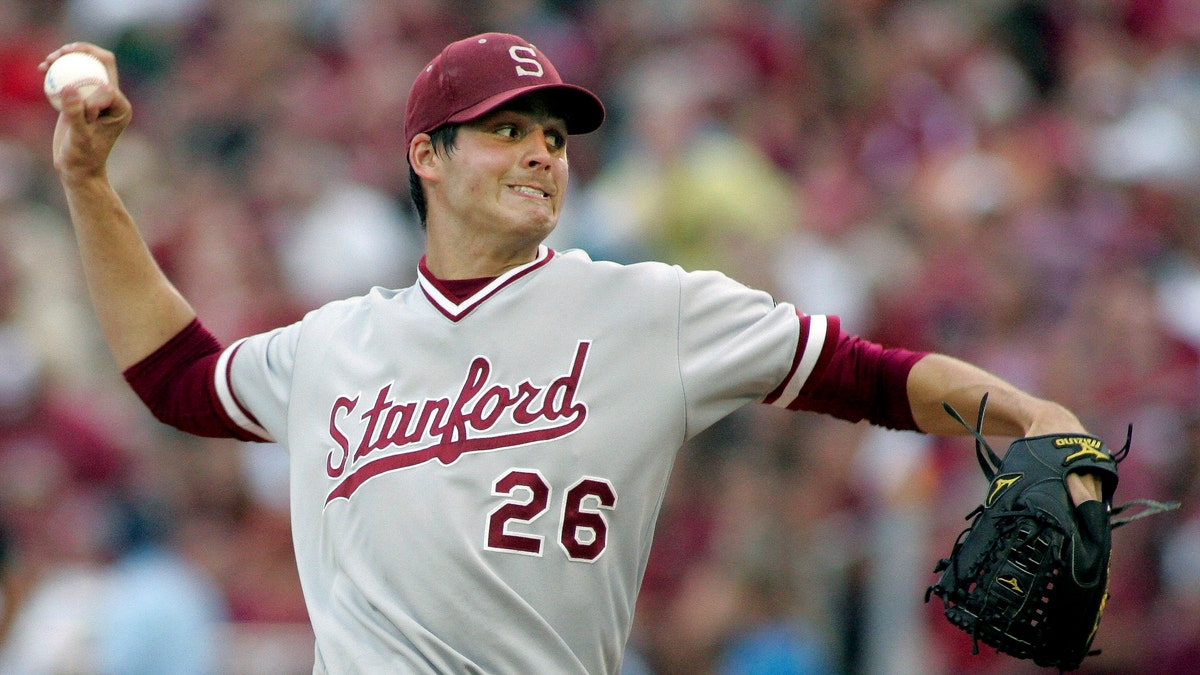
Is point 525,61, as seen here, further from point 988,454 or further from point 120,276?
point 988,454

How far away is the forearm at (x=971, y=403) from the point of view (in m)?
3.36

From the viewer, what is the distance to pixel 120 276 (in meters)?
3.91

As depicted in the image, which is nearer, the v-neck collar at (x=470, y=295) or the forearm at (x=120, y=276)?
the v-neck collar at (x=470, y=295)

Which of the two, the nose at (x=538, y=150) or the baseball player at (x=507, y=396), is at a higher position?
the nose at (x=538, y=150)

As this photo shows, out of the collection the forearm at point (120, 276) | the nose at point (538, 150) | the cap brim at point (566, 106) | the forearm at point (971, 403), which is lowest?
the forearm at point (120, 276)

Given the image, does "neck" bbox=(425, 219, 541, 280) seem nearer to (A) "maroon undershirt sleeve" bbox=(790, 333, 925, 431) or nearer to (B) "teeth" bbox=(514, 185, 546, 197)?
(B) "teeth" bbox=(514, 185, 546, 197)

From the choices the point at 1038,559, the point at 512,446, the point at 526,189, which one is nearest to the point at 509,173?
the point at 526,189

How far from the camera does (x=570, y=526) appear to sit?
3.35 meters

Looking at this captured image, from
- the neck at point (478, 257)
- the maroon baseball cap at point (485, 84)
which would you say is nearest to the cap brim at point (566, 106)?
the maroon baseball cap at point (485, 84)

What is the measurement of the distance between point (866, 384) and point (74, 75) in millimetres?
1855

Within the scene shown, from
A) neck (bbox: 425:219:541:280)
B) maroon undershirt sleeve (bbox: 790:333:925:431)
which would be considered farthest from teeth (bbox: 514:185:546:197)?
maroon undershirt sleeve (bbox: 790:333:925:431)

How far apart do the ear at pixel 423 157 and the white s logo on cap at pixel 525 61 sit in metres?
0.27

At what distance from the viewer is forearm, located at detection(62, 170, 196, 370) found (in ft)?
12.8

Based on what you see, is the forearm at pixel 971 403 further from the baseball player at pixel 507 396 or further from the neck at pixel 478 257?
the neck at pixel 478 257
